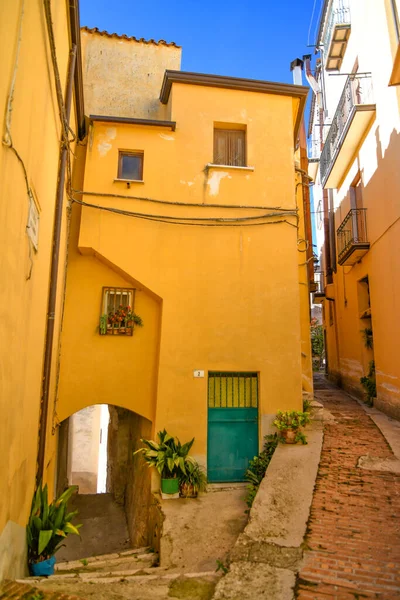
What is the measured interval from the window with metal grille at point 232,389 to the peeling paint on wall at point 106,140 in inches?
217

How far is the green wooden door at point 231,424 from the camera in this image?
8.13 metres

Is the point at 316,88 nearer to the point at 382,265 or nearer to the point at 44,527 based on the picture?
the point at 382,265

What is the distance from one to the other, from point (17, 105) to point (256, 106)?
24.2 feet

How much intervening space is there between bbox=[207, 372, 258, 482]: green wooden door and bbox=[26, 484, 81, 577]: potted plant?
3693mm

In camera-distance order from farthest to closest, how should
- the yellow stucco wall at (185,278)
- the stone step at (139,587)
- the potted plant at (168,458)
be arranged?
the yellow stucco wall at (185,278)
the potted plant at (168,458)
the stone step at (139,587)

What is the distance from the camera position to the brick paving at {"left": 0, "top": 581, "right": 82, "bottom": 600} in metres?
3.19

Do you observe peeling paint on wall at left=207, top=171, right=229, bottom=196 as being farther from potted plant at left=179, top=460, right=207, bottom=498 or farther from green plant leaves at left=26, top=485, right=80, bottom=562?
green plant leaves at left=26, top=485, right=80, bottom=562

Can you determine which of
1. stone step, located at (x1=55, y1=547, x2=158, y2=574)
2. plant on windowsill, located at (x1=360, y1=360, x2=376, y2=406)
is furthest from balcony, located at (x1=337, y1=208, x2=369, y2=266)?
stone step, located at (x1=55, y1=547, x2=158, y2=574)

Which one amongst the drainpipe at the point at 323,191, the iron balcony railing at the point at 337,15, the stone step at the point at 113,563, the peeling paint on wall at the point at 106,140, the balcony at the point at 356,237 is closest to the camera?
the stone step at the point at 113,563

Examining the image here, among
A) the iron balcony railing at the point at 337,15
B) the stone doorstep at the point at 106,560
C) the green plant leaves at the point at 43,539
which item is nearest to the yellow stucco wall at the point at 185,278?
the stone doorstep at the point at 106,560

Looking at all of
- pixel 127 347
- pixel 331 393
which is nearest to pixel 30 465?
pixel 127 347

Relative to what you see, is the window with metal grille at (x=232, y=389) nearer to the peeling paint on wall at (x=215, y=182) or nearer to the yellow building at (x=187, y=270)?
the yellow building at (x=187, y=270)

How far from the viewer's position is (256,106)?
9.45 metres

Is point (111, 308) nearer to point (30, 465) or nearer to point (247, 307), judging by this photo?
point (247, 307)
